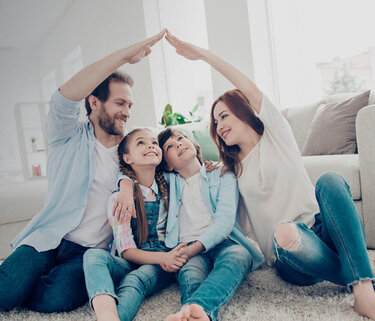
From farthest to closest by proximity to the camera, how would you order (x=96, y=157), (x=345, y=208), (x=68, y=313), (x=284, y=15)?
(x=284, y=15) → (x=96, y=157) → (x=68, y=313) → (x=345, y=208)

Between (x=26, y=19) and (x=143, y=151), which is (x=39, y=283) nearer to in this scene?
(x=143, y=151)

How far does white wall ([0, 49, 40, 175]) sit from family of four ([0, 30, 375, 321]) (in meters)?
3.42

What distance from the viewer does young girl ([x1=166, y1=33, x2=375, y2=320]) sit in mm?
999

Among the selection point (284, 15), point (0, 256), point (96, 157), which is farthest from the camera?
point (284, 15)

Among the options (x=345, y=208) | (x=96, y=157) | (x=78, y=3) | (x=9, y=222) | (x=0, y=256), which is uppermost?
(x=78, y=3)

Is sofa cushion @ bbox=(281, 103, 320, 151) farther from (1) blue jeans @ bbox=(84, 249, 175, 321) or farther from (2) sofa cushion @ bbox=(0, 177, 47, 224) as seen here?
(2) sofa cushion @ bbox=(0, 177, 47, 224)

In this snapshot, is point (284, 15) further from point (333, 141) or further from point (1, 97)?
point (1, 97)

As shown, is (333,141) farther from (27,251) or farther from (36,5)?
(36,5)

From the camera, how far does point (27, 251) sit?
1.29 m

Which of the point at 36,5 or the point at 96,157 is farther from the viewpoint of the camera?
the point at 36,5

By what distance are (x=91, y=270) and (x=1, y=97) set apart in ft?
14.1

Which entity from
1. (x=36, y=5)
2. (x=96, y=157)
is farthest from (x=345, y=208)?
(x=36, y=5)

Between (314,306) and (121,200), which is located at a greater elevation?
(121,200)

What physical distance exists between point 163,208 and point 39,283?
52 cm
